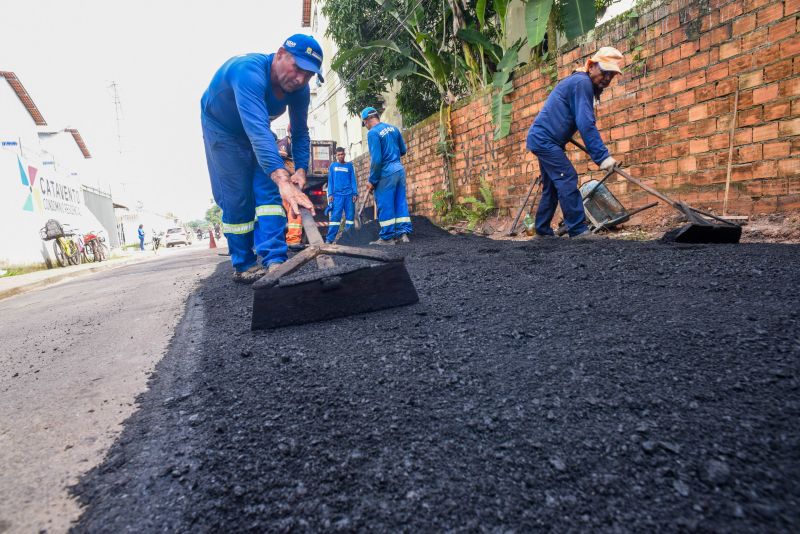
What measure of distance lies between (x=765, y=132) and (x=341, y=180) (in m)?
4.63

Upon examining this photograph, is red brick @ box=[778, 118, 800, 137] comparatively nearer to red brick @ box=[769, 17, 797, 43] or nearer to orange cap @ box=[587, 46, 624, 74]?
red brick @ box=[769, 17, 797, 43]

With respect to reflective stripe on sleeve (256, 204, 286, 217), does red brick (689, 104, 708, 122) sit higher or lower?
higher

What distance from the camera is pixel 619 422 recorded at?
862 millimetres

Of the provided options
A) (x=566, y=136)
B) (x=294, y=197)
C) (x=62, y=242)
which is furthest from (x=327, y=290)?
(x=62, y=242)

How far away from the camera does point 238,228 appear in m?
3.08

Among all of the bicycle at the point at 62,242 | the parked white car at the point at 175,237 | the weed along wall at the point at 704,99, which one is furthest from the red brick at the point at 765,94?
the parked white car at the point at 175,237

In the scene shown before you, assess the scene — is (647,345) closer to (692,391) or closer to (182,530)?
(692,391)

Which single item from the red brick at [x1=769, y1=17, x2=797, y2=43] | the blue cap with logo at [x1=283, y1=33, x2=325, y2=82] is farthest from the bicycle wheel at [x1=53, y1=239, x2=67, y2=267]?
the red brick at [x1=769, y1=17, x2=797, y2=43]

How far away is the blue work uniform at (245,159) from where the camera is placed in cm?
262

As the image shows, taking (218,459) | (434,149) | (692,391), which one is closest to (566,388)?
(692,391)

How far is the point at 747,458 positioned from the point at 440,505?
1.79ft

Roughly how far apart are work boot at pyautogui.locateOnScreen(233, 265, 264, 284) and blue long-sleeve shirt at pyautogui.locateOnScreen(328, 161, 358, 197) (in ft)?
9.45

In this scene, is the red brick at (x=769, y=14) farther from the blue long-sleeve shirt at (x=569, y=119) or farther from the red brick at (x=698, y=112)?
the blue long-sleeve shirt at (x=569, y=119)

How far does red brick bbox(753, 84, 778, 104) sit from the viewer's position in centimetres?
300
